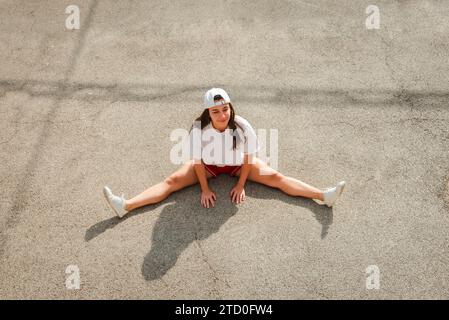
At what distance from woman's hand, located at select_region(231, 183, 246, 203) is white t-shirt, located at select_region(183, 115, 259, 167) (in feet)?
0.96

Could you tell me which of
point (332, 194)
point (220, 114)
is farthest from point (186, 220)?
point (332, 194)

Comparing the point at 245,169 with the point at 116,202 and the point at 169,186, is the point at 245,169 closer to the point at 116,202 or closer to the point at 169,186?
the point at 169,186

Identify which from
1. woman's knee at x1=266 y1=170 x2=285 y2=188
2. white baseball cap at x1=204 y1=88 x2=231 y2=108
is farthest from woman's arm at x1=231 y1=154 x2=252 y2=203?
white baseball cap at x1=204 y1=88 x2=231 y2=108

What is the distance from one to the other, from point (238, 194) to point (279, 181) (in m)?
0.40

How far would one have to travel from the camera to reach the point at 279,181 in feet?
12.7

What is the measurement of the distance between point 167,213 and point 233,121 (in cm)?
106

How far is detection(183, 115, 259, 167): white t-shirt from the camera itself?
3525mm

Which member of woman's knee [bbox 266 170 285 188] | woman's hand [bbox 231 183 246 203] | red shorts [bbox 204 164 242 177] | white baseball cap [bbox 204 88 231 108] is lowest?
woman's hand [bbox 231 183 246 203]

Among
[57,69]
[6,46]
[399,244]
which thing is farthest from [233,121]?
[6,46]

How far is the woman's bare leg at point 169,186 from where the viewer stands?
3.81 meters

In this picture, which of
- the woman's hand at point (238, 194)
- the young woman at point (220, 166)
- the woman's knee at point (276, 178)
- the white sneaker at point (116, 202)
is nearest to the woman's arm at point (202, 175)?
the young woman at point (220, 166)

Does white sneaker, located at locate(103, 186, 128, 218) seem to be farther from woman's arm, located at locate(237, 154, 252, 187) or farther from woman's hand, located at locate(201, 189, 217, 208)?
woman's arm, located at locate(237, 154, 252, 187)

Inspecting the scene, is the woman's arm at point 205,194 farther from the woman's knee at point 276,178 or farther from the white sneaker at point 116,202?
the white sneaker at point 116,202
